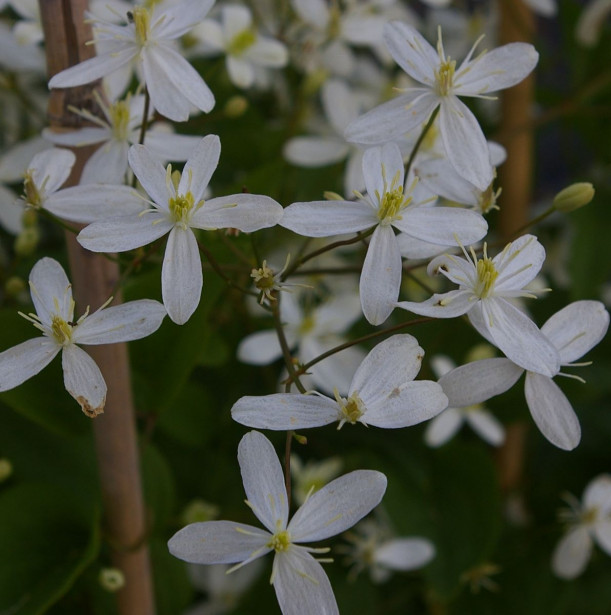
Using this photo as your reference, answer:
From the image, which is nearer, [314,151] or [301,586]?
[301,586]

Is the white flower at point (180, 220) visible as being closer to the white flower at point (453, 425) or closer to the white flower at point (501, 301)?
the white flower at point (501, 301)

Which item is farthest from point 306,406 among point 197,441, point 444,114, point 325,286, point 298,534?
point 325,286

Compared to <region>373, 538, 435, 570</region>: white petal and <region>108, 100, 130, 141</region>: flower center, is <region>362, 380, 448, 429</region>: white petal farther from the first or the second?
<region>373, 538, 435, 570</region>: white petal

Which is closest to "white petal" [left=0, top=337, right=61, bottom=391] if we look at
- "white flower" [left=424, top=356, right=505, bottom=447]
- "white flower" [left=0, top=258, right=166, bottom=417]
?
"white flower" [left=0, top=258, right=166, bottom=417]

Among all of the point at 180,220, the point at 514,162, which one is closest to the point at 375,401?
the point at 180,220

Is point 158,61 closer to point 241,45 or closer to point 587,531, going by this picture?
point 241,45
